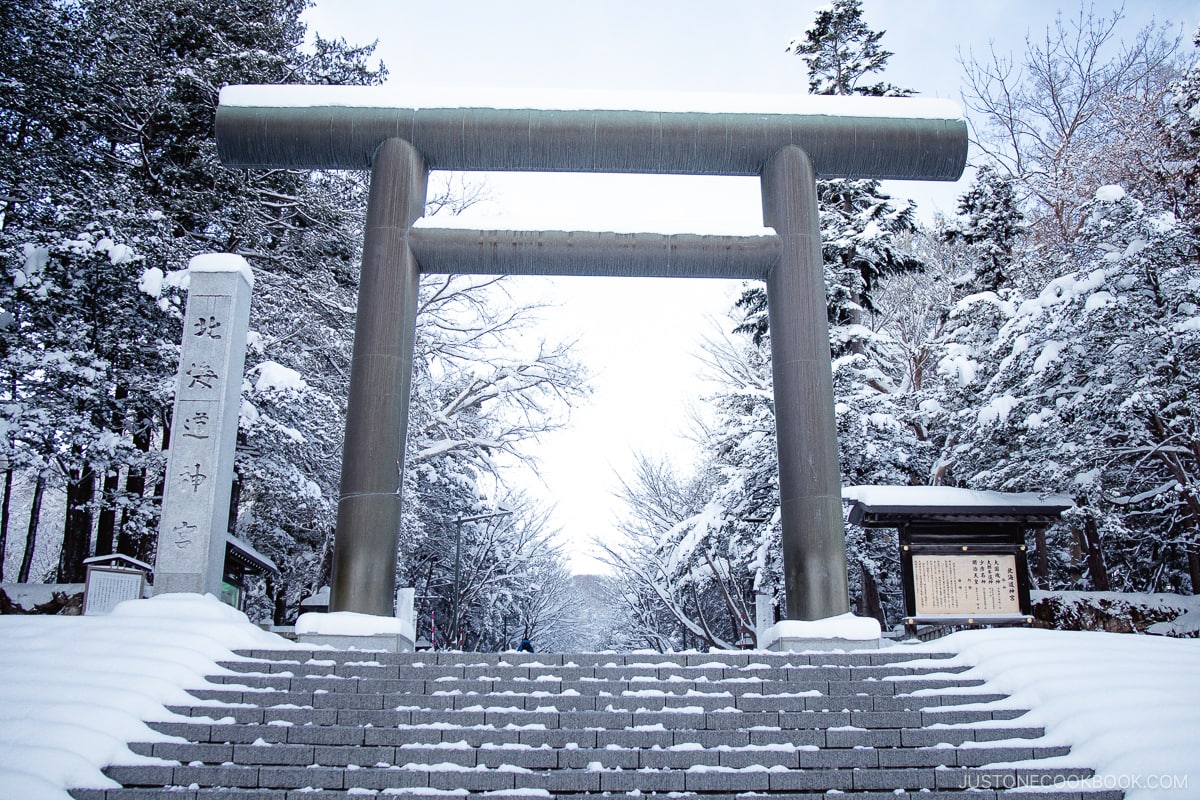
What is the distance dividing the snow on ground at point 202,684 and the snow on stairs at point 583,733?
0.18 m

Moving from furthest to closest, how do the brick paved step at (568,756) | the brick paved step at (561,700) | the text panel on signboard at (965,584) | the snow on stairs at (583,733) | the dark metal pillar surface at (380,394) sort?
the text panel on signboard at (965,584), the dark metal pillar surface at (380,394), the brick paved step at (561,700), the brick paved step at (568,756), the snow on stairs at (583,733)

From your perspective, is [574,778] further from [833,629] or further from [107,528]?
[107,528]

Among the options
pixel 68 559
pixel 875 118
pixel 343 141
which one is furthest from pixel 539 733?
pixel 68 559

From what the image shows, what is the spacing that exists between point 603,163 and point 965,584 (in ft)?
22.9

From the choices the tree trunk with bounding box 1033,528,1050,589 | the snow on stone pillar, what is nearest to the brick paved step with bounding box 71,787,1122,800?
the snow on stone pillar

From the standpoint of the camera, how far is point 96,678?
20.7 feet

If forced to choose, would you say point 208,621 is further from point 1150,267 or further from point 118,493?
point 1150,267

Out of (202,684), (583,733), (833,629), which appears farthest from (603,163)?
(202,684)

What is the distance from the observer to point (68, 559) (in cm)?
1739

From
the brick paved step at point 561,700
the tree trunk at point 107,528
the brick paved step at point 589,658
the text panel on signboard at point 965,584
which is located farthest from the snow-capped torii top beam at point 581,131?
the tree trunk at point 107,528

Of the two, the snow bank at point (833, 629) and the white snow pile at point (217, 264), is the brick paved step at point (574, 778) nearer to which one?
the snow bank at point (833, 629)

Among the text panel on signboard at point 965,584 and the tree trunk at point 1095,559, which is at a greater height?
the tree trunk at point 1095,559

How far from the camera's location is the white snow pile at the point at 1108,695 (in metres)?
5.32

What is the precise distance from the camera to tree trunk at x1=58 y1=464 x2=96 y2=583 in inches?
629
